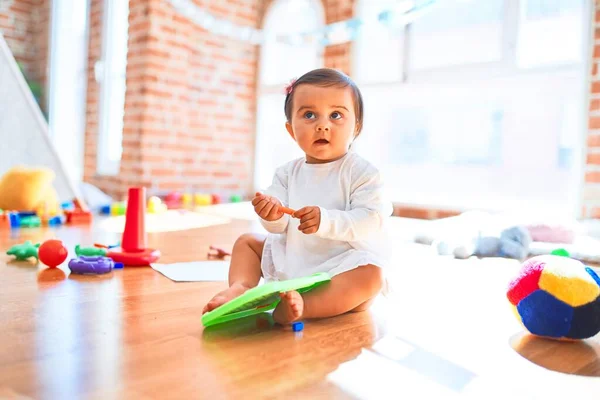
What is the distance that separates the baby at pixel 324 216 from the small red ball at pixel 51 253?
486 mm

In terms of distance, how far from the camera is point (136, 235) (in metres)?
1.42

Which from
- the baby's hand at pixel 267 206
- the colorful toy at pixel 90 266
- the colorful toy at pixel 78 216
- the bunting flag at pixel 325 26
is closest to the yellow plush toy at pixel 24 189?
the colorful toy at pixel 78 216

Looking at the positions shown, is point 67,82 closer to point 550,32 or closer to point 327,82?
point 550,32

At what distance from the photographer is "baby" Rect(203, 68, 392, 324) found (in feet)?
2.99

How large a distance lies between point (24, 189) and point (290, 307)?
1744 mm

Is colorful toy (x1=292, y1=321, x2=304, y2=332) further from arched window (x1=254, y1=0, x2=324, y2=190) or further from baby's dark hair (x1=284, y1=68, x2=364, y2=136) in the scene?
arched window (x1=254, y1=0, x2=324, y2=190)

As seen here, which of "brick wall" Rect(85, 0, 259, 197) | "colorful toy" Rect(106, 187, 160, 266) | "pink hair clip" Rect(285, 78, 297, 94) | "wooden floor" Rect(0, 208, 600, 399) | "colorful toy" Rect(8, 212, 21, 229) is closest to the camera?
"wooden floor" Rect(0, 208, 600, 399)

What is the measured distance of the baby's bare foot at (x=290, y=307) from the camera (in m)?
0.84

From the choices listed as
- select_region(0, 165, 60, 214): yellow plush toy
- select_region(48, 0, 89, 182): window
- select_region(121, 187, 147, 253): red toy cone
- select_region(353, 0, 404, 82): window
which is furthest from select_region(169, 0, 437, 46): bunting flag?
select_region(121, 187, 147, 253): red toy cone

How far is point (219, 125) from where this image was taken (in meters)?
3.68

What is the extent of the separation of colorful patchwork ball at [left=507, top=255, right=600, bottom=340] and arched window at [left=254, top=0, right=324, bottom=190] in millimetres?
2804

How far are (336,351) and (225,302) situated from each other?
8.6 inches

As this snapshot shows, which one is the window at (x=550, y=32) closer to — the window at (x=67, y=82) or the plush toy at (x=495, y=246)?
the plush toy at (x=495, y=246)

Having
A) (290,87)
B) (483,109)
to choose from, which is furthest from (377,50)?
(290,87)
